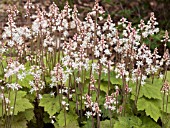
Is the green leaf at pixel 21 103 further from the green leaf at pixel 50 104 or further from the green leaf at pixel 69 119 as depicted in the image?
the green leaf at pixel 69 119

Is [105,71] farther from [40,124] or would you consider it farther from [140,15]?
[140,15]

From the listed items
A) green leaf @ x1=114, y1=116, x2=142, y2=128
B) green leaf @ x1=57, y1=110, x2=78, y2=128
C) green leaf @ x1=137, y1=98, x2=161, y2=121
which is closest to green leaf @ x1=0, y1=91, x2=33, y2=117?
green leaf @ x1=57, y1=110, x2=78, y2=128

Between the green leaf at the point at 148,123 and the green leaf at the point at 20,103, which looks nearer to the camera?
the green leaf at the point at 20,103

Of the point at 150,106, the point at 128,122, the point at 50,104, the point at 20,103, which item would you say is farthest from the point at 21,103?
the point at 150,106

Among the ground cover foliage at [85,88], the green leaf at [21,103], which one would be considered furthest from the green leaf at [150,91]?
the green leaf at [21,103]

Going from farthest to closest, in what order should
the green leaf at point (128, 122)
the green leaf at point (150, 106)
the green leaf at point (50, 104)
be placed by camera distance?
the green leaf at point (50, 104) → the green leaf at point (150, 106) → the green leaf at point (128, 122)
